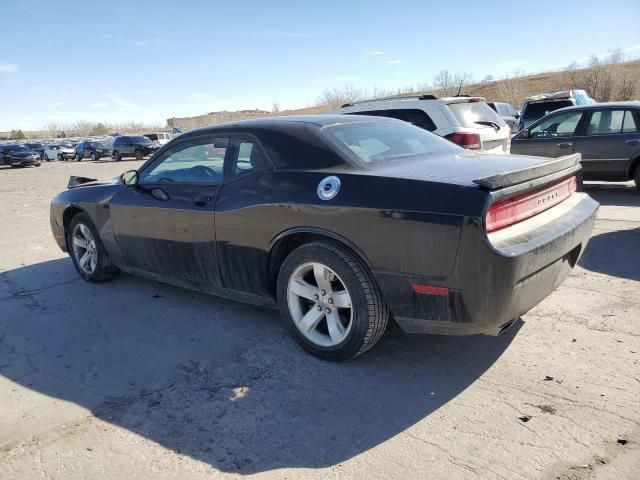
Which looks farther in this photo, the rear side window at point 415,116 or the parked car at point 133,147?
the parked car at point 133,147

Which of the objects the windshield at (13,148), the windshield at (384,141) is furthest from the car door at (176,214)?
the windshield at (13,148)

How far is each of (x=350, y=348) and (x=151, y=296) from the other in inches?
98.7

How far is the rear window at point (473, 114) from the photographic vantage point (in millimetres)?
8273

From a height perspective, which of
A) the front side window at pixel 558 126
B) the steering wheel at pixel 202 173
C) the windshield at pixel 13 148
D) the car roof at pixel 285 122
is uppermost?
the car roof at pixel 285 122

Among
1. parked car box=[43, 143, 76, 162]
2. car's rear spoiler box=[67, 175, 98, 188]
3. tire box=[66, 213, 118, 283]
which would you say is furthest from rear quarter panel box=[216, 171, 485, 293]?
parked car box=[43, 143, 76, 162]

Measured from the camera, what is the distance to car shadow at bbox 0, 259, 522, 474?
2746 millimetres

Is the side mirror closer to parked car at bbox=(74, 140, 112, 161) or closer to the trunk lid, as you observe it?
the trunk lid

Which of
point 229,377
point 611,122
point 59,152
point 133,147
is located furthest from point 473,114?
point 59,152

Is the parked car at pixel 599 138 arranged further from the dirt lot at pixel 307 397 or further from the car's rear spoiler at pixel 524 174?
the car's rear spoiler at pixel 524 174

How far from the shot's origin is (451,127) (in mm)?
8070

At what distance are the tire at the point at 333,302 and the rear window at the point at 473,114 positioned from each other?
5.52 m

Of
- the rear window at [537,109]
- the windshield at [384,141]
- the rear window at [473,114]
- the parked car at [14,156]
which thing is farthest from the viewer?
the parked car at [14,156]

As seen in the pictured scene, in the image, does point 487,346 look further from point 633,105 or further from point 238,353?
point 633,105

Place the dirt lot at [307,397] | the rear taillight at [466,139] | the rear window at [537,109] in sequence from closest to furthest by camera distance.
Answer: the dirt lot at [307,397]
the rear taillight at [466,139]
the rear window at [537,109]
